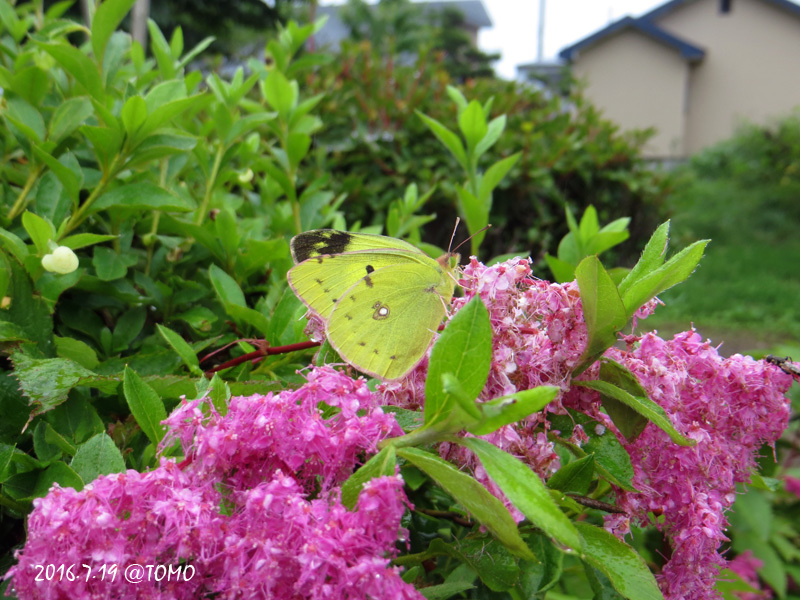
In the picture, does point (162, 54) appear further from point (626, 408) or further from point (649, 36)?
point (649, 36)

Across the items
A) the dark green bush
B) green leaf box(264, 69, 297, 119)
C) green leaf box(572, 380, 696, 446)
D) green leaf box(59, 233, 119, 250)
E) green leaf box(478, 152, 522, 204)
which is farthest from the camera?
the dark green bush

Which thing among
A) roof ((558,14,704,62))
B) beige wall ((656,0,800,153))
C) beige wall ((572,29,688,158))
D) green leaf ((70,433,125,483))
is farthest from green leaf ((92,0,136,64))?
roof ((558,14,704,62))

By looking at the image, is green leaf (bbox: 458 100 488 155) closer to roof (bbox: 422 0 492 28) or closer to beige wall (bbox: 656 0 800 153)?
beige wall (bbox: 656 0 800 153)

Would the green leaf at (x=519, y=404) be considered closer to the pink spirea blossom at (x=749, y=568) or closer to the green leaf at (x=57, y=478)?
the green leaf at (x=57, y=478)

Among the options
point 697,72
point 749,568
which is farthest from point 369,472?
point 697,72

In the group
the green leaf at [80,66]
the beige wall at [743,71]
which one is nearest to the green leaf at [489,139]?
the green leaf at [80,66]

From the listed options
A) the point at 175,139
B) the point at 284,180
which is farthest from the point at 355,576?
the point at 284,180
